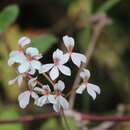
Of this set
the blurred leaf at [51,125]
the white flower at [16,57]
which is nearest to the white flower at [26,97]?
the white flower at [16,57]

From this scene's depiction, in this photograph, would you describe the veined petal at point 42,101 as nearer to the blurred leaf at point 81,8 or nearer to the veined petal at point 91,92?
the veined petal at point 91,92

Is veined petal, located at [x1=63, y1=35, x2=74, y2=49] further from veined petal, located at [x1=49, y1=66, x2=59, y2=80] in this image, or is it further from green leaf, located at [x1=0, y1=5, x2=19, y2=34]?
green leaf, located at [x1=0, y1=5, x2=19, y2=34]

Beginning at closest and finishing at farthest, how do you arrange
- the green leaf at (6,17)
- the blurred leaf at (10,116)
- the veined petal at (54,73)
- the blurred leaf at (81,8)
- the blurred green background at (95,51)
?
the veined petal at (54,73)
the green leaf at (6,17)
the blurred leaf at (10,116)
the blurred green background at (95,51)
the blurred leaf at (81,8)

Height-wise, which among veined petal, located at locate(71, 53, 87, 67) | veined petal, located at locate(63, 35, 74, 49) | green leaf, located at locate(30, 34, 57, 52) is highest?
green leaf, located at locate(30, 34, 57, 52)

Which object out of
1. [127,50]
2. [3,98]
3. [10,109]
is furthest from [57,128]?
[127,50]

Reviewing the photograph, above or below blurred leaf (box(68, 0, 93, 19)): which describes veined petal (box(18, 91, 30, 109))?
below

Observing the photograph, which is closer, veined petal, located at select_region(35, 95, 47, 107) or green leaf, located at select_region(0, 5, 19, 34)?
veined petal, located at select_region(35, 95, 47, 107)

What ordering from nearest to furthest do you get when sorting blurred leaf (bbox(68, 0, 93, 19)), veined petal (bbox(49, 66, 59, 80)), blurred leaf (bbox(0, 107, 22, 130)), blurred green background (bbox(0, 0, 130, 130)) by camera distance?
1. veined petal (bbox(49, 66, 59, 80))
2. blurred leaf (bbox(0, 107, 22, 130))
3. blurred green background (bbox(0, 0, 130, 130))
4. blurred leaf (bbox(68, 0, 93, 19))

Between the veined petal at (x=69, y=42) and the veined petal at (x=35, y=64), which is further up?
the veined petal at (x=69, y=42)

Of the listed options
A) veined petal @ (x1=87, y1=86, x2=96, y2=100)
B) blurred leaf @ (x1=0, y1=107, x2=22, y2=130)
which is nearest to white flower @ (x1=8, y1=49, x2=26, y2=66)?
veined petal @ (x1=87, y1=86, x2=96, y2=100)

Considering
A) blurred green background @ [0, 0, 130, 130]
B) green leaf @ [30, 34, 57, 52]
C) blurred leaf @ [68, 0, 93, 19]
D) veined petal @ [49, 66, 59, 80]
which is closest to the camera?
veined petal @ [49, 66, 59, 80]

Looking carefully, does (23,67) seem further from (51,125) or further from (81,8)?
(81,8)

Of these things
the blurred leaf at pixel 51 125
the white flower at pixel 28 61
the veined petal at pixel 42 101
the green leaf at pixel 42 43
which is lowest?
the blurred leaf at pixel 51 125
